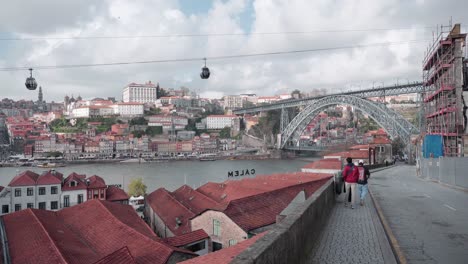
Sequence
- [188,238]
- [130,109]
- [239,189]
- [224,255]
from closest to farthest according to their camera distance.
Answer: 1. [224,255]
2. [188,238]
3. [239,189]
4. [130,109]

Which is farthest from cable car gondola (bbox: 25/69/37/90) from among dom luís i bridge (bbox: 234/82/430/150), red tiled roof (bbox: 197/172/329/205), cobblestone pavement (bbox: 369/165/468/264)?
dom luís i bridge (bbox: 234/82/430/150)

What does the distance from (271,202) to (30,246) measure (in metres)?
6.08

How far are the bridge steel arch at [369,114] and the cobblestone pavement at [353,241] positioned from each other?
3260 cm

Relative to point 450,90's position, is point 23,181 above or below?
below

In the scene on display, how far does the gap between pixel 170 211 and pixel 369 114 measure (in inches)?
1229

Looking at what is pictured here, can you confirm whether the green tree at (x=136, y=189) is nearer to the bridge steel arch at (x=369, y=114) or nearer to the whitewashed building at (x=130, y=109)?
the bridge steel arch at (x=369, y=114)

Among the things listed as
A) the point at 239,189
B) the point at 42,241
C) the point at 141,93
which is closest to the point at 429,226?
the point at 42,241

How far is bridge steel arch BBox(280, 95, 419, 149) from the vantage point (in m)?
35.7

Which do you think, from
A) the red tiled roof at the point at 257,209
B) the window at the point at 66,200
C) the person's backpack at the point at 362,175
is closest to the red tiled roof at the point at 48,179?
the window at the point at 66,200

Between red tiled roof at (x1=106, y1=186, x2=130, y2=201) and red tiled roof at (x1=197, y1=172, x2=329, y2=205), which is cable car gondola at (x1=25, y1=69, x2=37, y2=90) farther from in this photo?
red tiled roof at (x1=106, y1=186, x2=130, y2=201)

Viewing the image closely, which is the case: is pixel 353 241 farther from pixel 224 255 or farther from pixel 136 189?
pixel 136 189

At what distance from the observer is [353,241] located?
4012 mm

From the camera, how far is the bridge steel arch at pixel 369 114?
35.7 m

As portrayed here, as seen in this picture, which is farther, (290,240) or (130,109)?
(130,109)
